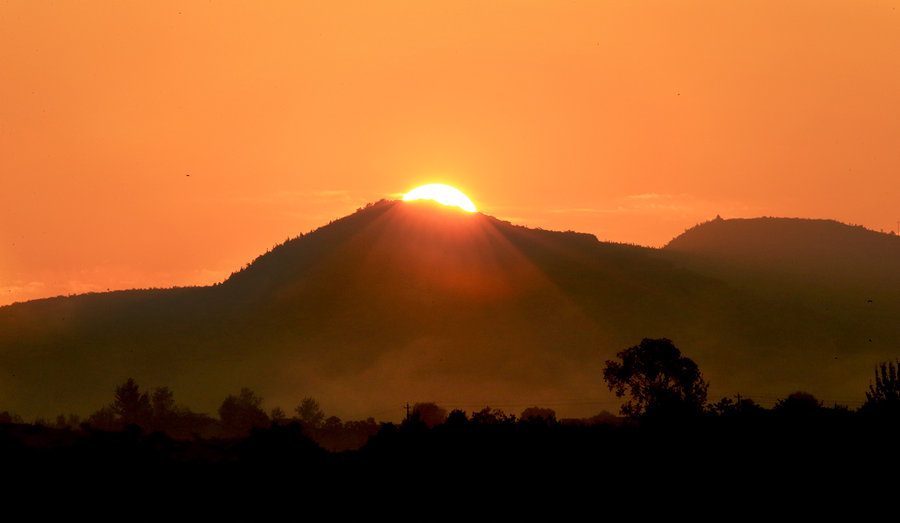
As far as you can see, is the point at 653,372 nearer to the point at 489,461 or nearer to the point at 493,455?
the point at 493,455

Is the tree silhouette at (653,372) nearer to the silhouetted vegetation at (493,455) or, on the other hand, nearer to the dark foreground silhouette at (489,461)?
the silhouetted vegetation at (493,455)

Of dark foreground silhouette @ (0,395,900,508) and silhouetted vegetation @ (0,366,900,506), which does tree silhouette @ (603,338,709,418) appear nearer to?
silhouetted vegetation @ (0,366,900,506)

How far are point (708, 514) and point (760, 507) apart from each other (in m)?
2.40

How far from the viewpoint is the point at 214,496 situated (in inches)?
1962

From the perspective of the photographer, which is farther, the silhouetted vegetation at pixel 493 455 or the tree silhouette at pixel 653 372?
the tree silhouette at pixel 653 372

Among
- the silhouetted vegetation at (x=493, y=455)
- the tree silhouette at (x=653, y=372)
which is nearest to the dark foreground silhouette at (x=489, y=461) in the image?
the silhouetted vegetation at (x=493, y=455)

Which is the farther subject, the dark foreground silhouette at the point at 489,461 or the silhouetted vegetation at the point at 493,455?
the silhouetted vegetation at the point at 493,455

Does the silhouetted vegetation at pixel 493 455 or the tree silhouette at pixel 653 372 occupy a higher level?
the tree silhouette at pixel 653 372

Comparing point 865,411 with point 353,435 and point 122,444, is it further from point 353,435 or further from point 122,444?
point 353,435

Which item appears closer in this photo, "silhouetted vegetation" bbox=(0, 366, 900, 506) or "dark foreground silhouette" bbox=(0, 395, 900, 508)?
"dark foreground silhouette" bbox=(0, 395, 900, 508)

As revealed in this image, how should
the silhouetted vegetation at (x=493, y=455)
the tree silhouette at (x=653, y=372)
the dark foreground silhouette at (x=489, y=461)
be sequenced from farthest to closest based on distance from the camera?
the tree silhouette at (x=653, y=372), the silhouetted vegetation at (x=493, y=455), the dark foreground silhouette at (x=489, y=461)

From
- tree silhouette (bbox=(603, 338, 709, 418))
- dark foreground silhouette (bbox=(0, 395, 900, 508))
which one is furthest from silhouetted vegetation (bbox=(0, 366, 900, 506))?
tree silhouette (bbox=(603, 338, 709, 418))

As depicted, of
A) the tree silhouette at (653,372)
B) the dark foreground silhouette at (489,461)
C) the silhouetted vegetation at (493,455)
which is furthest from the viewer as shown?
the tree silhouette at (653,372)

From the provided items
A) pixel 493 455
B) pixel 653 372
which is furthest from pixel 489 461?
pixel 653 372
